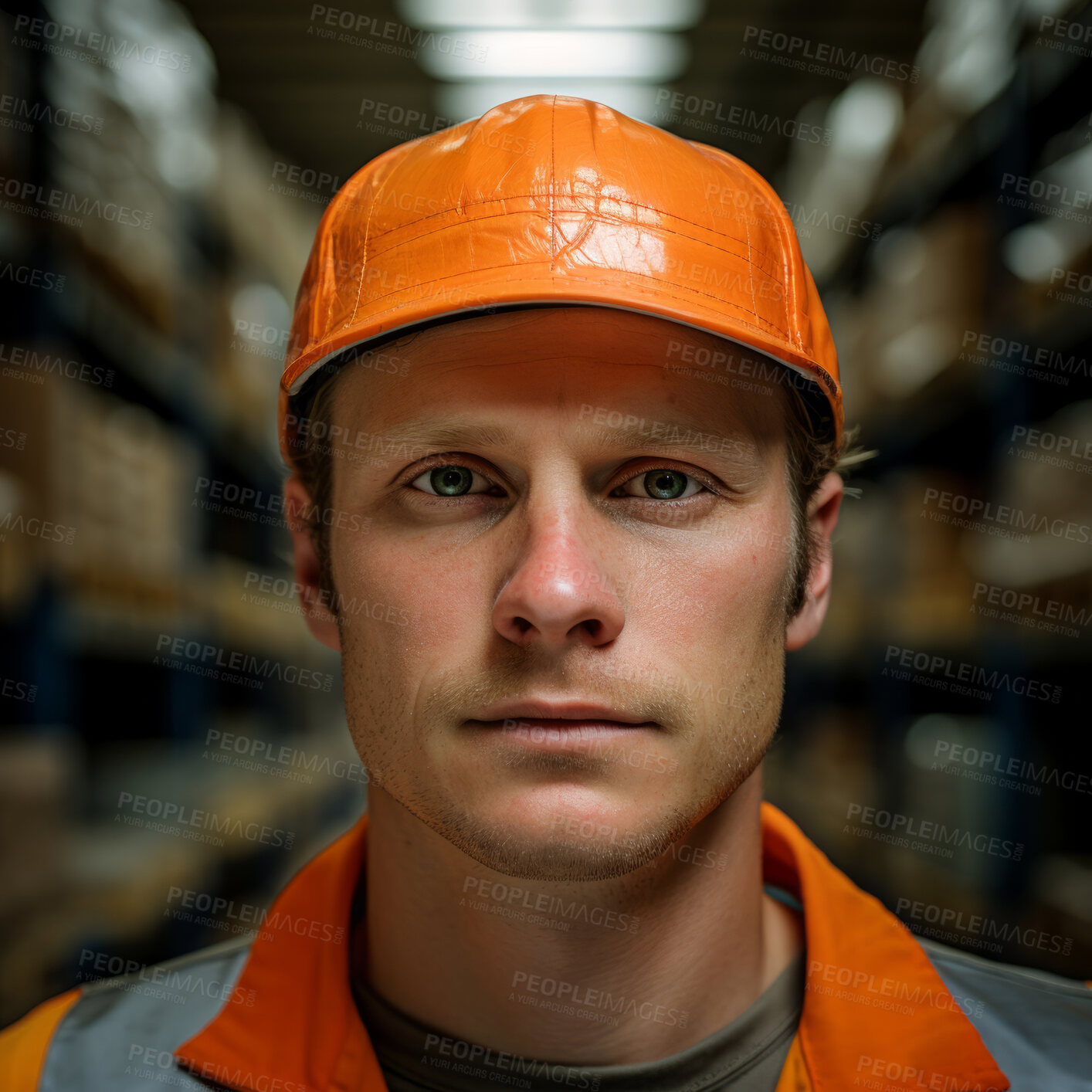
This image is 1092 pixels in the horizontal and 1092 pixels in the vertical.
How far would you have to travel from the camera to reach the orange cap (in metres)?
1.09

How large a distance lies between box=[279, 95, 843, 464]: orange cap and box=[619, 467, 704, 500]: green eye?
7.4 inches

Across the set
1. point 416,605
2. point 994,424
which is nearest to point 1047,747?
point 994,424

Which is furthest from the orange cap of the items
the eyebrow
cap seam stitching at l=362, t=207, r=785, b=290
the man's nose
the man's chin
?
the man's chin

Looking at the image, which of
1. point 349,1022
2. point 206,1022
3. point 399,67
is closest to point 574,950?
point 349,1022

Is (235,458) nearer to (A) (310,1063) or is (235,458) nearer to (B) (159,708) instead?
(B) (159,708)

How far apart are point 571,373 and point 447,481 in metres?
0.22

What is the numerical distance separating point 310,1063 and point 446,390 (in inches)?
36.0

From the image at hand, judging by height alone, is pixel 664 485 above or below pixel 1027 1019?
above

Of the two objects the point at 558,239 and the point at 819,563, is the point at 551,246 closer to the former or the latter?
the point at 558,239

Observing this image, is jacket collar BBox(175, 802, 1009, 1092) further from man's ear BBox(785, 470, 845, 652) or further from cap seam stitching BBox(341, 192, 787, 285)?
cap seam stitching BBox(341, 192, 787, 285)

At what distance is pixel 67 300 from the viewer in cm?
242

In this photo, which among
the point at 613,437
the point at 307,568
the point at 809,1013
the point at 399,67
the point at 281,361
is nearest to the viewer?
the point at 613,437

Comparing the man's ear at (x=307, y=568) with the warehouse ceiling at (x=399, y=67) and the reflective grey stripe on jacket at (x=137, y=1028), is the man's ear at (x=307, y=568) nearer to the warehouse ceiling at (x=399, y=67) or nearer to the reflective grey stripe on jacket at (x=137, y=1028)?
the reflective grey stripe on jacket at (x=137, y=1028)

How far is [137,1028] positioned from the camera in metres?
1.27
